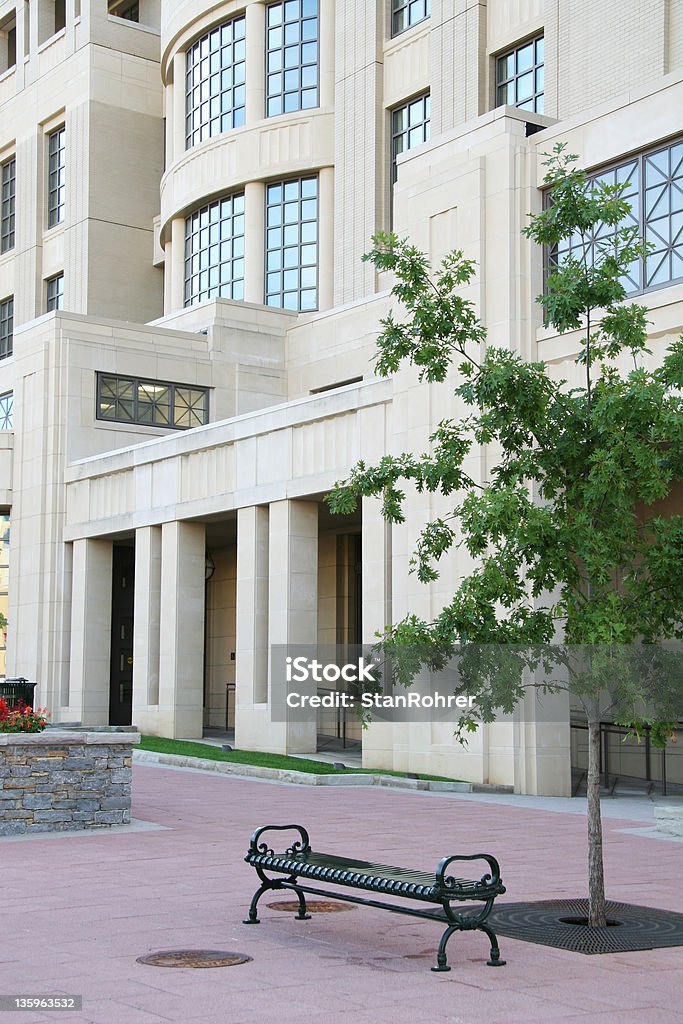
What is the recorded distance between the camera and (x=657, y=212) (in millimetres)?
18516

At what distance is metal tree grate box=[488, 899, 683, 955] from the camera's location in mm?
8641

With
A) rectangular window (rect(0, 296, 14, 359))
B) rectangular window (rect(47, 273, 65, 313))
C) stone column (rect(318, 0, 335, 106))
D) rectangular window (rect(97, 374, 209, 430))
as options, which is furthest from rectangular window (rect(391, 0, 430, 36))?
rectangular window (rect(0, 296, 14, 359))

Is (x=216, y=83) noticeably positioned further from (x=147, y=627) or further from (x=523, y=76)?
(x=147, y=627)

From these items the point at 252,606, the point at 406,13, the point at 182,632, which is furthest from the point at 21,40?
the point at 252,606

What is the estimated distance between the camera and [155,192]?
44.6m

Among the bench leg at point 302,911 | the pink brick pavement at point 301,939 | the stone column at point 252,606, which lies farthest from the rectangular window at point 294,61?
the bench leg at point 302,911

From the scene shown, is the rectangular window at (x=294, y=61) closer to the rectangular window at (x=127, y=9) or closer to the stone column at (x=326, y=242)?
the stone column at (x=326, y=242)

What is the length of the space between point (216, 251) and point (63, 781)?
2516 cm

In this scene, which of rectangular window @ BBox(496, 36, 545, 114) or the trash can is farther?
rectangular window @ BBox(496, 36, 545, 114)

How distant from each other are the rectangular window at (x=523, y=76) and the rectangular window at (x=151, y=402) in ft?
33.2

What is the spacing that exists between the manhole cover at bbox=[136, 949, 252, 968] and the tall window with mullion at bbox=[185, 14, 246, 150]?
3126cm

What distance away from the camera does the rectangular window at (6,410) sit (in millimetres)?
36938

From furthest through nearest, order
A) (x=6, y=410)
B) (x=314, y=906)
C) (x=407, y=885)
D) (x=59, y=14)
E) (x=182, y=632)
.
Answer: (x=59, y=14) < (x=6, y=410) < (x=182, y=632) < (x=314, y=906) < (x=407, y=885)

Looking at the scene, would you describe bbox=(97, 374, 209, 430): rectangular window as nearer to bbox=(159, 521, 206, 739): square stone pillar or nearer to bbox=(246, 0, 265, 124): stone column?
bbox=(159, 521, 206, 739): square stone pillar
